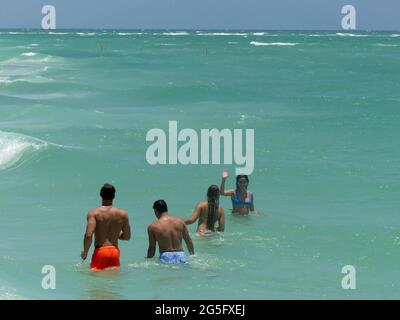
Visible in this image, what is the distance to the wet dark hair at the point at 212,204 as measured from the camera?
11.4m

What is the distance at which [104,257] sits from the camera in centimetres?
942

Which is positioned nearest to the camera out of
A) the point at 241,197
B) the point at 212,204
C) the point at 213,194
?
the point at 213,194

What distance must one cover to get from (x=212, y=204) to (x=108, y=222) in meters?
2.47

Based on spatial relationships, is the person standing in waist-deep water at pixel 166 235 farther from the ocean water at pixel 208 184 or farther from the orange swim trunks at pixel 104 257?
the orange swim trunks at pixel 104 257

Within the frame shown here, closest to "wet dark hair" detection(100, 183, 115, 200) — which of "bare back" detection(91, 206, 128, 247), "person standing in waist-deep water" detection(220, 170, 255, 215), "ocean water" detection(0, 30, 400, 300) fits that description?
"bare back" detection(91, 206, 128, 247)

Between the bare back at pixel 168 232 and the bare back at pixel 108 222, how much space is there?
0.50m

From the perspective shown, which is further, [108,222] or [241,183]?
[241,183]

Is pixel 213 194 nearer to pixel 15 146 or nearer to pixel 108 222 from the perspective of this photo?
pixel 108 222

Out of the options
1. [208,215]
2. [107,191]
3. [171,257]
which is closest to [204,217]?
[208,215]

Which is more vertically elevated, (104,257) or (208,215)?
(208,215)

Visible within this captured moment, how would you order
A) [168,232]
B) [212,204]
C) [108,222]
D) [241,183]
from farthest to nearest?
[241,183] < [212,204] < [168,232] < [108,222]

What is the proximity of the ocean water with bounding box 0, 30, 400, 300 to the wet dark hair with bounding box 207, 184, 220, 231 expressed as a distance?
0.61 feet

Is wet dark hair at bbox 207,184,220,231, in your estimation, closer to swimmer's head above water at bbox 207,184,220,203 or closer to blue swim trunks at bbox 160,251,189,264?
swimmer's head above water at bbox 207,184,220,203
